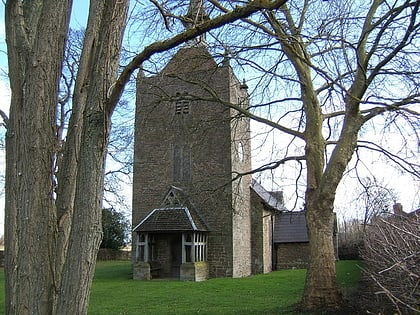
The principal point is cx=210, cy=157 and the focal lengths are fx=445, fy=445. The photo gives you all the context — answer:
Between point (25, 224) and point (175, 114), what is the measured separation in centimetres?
2072

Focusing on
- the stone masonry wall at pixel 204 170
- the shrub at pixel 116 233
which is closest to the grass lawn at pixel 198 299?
the stone masonry wall at pixel 204 170

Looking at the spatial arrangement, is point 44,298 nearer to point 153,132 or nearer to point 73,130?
point 73,130

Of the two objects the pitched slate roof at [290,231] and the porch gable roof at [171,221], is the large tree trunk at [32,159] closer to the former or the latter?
the porch gable roof at [171,221]

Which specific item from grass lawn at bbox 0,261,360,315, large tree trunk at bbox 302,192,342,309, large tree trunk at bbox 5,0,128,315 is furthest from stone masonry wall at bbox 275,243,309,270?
large tree trunk at bbox 5,0,128,315

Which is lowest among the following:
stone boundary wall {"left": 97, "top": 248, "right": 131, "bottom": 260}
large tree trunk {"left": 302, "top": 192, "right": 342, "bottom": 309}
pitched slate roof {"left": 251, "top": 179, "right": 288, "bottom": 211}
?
stone boundary wall {"left": 97, "top": 248, "right": 131, "bottom": 260}

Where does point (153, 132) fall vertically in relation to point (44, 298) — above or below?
above

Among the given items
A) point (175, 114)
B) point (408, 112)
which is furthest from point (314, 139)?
point (175, 114)

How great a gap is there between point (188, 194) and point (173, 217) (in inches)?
63.3

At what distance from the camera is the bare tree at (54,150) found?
3852 mm

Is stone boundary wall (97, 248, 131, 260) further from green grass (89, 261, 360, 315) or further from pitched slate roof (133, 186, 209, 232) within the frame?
green grass (89, 261, 360, 315)

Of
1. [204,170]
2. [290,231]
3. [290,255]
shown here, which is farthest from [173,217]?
[290,231]

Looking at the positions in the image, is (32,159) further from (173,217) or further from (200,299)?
(173,217)

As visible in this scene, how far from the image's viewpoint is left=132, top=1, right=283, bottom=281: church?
2223cm

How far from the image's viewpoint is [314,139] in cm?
1111
